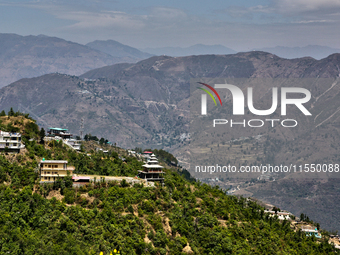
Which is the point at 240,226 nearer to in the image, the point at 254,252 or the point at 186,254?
the point at 254,252

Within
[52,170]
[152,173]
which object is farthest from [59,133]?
[52,170]

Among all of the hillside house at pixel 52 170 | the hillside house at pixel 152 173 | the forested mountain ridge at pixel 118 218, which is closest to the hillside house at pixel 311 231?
the forested mountain ridge at pixel 118 218

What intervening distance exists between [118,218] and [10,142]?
29645mm

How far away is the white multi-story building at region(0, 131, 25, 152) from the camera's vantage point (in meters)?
93.2

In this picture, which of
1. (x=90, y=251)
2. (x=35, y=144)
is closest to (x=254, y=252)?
(x=90, y=251)

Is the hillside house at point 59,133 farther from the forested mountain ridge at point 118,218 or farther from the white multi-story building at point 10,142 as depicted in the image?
the white multi-story building at point 10,142

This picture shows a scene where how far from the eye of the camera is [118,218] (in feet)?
261

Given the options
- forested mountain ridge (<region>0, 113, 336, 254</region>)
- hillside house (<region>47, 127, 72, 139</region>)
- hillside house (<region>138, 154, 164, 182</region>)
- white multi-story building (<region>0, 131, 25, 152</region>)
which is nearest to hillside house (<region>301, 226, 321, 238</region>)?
forested mountain ridge (<region>0, 113, 336, 254</region>)

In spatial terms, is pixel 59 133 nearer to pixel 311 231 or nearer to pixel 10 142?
pixel 10 142

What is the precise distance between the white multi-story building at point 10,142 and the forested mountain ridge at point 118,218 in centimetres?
170

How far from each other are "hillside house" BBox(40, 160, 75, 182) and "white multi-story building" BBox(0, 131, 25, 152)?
9181 millimetres

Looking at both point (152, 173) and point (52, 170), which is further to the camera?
point (152, 173)

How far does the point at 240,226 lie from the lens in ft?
311

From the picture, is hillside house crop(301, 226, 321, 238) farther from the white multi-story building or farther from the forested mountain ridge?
the white multi-story building
